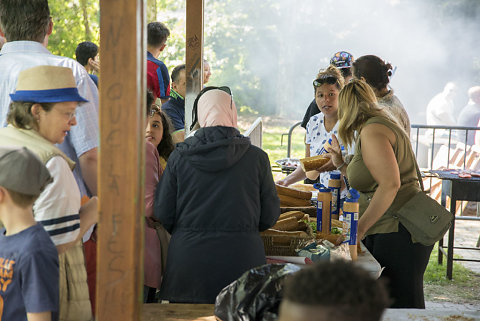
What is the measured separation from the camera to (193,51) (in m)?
4.63

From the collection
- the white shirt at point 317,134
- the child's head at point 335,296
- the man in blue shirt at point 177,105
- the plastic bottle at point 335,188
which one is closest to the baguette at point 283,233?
the plastic bottle at point 335,188

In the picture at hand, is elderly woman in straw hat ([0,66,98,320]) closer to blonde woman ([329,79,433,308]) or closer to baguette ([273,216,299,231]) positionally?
baguette ([273,216,299,231])

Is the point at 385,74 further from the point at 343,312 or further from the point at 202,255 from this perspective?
the point at 343,312

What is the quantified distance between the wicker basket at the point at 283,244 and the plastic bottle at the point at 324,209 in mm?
181

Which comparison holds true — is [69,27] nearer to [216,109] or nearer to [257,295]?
[216,109]

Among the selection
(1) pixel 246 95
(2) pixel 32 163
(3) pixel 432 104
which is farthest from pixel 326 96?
(1) pixel 246 95

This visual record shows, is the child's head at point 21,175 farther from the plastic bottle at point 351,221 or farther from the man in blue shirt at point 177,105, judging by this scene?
the man in blue shirt at point 177,105

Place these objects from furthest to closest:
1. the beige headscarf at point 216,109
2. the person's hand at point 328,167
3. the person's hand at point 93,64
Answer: the person's hand at point 93,64 → the person's hand at point 328,167 → the beige headscarf at point 216,109

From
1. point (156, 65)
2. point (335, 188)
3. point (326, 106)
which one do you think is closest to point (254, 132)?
point (156, 65)

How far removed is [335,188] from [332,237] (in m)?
0.44

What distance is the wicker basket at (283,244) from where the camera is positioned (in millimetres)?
3152

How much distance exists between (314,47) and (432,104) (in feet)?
22.5

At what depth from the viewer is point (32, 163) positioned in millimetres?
2059

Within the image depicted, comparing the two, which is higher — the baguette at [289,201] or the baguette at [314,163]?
the baguette at [314,163]
